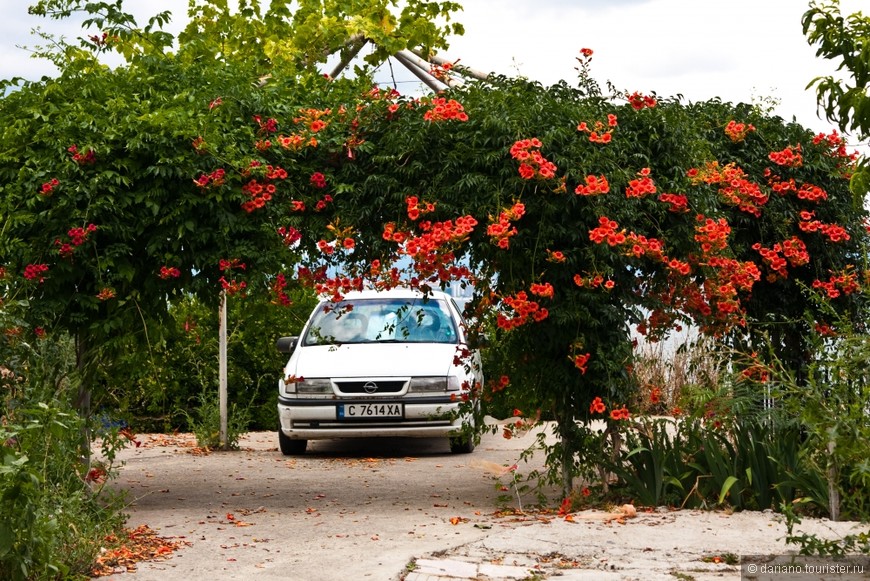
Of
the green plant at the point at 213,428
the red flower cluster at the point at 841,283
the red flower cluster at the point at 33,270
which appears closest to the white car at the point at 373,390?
the green plant at the point at 213,428

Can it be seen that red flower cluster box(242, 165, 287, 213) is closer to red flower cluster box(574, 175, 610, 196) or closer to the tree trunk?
the tree trunk

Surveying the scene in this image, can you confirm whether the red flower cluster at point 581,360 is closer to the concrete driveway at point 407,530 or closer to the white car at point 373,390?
the concrete driveway at point 407,530

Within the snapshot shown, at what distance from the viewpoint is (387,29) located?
40.9ft

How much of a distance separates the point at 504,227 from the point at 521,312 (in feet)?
1.91

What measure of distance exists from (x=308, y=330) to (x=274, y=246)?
3.93 metres

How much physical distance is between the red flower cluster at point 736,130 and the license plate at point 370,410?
374cm

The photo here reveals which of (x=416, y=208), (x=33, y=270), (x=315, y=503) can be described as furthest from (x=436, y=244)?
(x=33, y=270)

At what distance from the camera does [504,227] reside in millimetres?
7305

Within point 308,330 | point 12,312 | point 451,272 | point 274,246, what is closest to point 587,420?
point 451,272

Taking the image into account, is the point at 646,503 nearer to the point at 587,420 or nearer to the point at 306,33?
the point at 587,420

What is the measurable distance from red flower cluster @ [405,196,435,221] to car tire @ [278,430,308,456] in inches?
187

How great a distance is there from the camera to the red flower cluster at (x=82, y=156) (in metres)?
7.68

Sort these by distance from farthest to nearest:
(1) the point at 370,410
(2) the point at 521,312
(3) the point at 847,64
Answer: (1) the point at 370,410, (2) the point at 521,312, (3) the point at 847,64

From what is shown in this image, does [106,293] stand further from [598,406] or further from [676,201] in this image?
[676,201]
